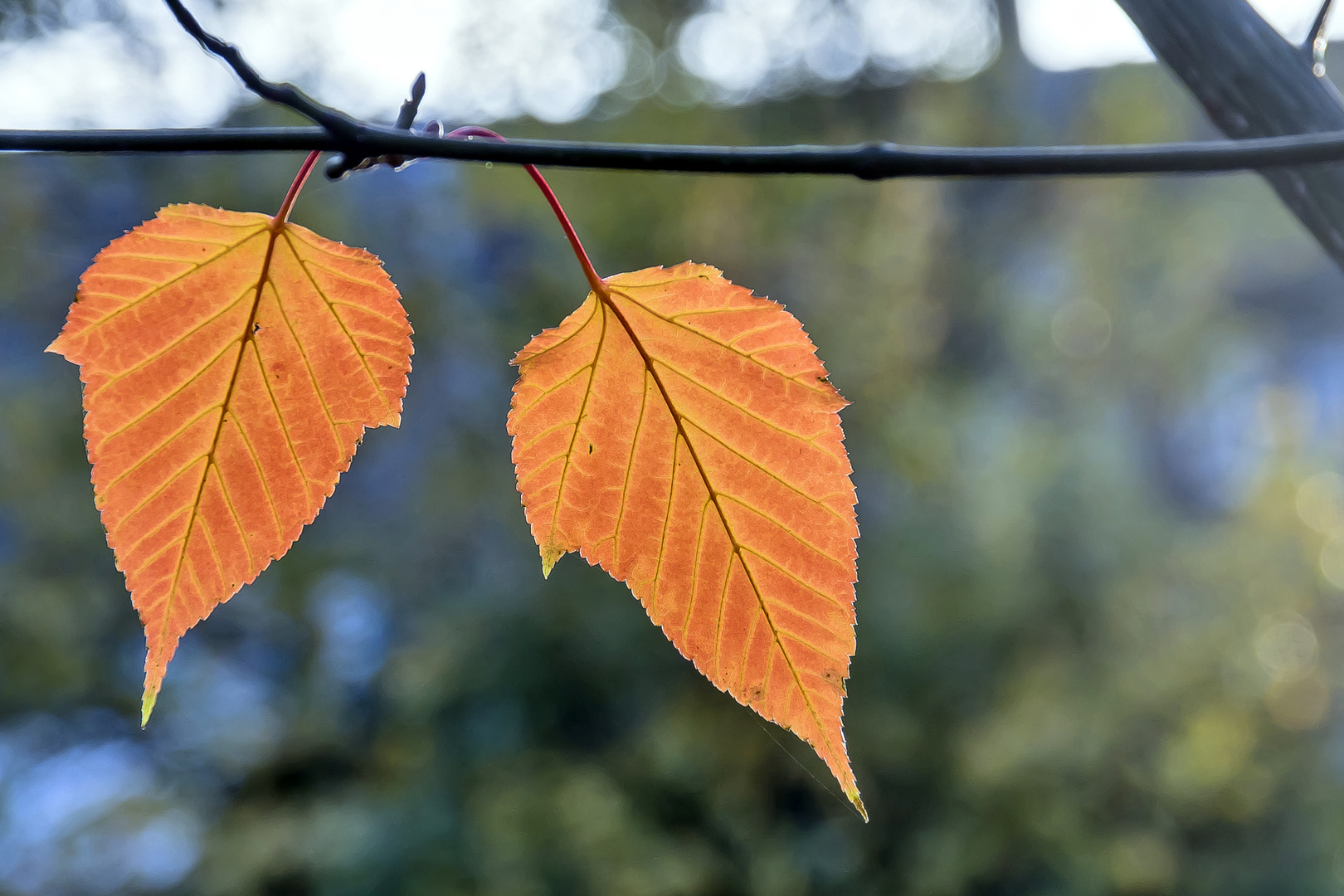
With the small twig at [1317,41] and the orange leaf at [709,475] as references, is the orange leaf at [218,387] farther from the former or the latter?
the small twig at [1317,41]

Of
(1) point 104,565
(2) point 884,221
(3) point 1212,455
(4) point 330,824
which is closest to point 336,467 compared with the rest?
(4) point 330,824

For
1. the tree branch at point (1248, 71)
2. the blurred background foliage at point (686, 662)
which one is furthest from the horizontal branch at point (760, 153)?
the blurred background foliage at point (686, 662)

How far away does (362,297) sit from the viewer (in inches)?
7.3

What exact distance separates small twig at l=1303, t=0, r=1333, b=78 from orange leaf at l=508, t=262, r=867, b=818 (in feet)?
0.50

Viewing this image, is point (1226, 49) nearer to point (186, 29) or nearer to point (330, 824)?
point (186, 29)

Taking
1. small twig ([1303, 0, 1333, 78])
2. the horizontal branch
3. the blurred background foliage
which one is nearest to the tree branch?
small twig ([1303, 0, 1333, 78])

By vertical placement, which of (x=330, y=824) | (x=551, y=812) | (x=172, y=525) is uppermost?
(x=172, y=525)

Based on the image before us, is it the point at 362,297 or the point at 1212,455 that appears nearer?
the point at 362,297

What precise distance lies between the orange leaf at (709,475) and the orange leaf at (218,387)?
4cm

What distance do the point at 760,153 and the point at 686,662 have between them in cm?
155

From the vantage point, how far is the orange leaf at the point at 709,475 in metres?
0.18

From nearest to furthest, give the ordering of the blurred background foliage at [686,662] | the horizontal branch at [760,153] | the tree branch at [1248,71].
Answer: the horizontal branch at [760,153] < the tree branch at [1248,71] < the blurred background foliage at [686,662]

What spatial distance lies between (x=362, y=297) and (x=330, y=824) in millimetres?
1492

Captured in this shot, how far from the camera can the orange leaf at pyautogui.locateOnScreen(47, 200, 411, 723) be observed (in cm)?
18
